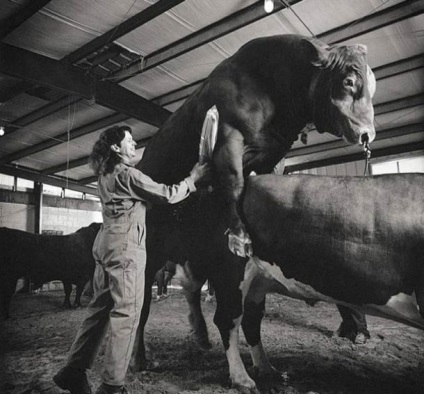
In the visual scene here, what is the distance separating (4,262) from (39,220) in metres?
5.56

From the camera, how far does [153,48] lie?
4.73 meters

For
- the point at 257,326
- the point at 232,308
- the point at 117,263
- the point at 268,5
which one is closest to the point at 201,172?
the point at 117,263

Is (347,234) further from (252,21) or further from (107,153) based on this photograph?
(252,21)

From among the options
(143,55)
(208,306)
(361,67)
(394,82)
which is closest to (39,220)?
(208,306)

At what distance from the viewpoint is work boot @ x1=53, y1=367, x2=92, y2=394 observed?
220 cm

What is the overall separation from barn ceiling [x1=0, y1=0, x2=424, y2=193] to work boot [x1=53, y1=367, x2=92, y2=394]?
347cm

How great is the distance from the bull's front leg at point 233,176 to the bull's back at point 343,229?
8cm

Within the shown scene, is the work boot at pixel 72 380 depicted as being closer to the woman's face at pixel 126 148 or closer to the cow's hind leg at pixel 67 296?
the woman's face at pixel 126 148

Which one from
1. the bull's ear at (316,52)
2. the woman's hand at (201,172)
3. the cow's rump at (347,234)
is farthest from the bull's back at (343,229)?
the bull's ear at (316,52)

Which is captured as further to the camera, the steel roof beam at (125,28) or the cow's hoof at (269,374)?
the steel roof beam at (125,28)

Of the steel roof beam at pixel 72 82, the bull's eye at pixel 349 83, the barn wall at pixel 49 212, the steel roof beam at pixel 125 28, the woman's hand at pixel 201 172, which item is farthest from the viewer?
the barn wall at pixel 49 212

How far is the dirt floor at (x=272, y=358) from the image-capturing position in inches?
97.8

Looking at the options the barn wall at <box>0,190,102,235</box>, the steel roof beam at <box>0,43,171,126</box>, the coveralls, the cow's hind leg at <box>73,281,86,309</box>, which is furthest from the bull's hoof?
the barn wall at <box>0,190,102,235</box>

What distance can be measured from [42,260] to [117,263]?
548 centimetres
